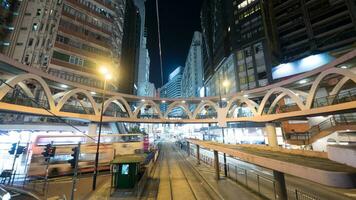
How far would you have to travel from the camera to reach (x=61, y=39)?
34.8 m

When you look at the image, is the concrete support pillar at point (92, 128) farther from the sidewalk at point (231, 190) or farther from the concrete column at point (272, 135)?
the concrete column at point (272, 135)

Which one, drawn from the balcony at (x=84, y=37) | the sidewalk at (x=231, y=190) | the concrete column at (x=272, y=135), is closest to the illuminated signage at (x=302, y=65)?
the concrete column at (x=272, y=135)

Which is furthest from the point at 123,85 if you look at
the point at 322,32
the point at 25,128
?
the point at 322,32

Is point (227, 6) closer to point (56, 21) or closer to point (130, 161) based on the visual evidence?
point (56, 21)

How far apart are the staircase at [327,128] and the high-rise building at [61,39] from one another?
42566mm

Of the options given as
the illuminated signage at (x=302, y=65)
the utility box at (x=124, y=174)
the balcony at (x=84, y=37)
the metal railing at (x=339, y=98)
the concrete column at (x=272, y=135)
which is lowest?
the utility box at (x=124, y=174)

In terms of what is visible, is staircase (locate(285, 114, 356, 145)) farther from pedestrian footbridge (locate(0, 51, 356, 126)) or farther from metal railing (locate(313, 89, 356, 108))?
metal railing (locate(313, 89, 356, 108))

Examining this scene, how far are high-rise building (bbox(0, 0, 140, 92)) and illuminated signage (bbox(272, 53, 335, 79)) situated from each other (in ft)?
146

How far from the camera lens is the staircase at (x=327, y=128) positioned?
2202cm

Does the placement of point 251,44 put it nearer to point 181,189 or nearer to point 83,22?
point 83,22

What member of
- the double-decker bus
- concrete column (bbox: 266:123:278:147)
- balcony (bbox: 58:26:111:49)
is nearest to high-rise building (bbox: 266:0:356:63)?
concrete column (bbox: 266:123:278:147)

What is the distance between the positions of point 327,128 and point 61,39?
50.8 meters

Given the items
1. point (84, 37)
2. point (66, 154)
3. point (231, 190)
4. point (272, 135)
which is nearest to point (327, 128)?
point (272, 135)

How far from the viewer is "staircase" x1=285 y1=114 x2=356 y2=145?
72.2 ft
